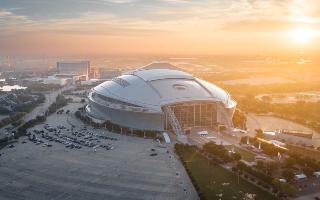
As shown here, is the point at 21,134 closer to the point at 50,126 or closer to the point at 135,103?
the point at 50,126

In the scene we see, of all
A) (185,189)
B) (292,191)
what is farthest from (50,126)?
(292,191)

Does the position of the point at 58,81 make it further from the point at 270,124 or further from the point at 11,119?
the point at 270,124

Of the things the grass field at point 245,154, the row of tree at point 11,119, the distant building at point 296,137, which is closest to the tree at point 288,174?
the grass field at point 245,154

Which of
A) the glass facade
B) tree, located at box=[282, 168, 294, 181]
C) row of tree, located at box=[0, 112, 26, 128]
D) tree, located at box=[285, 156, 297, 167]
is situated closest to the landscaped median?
tree, located at box=[282, 168, 294, 181]

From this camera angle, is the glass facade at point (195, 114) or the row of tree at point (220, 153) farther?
the glass facade at point (195, 114)

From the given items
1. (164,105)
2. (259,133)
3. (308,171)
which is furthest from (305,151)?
(164,105)

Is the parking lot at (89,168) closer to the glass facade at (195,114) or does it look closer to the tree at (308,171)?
the glass facade at (195,114)

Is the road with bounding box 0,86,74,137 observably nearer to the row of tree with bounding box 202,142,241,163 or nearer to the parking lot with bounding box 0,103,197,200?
the parking lot with bounding box 0,103,197,200
